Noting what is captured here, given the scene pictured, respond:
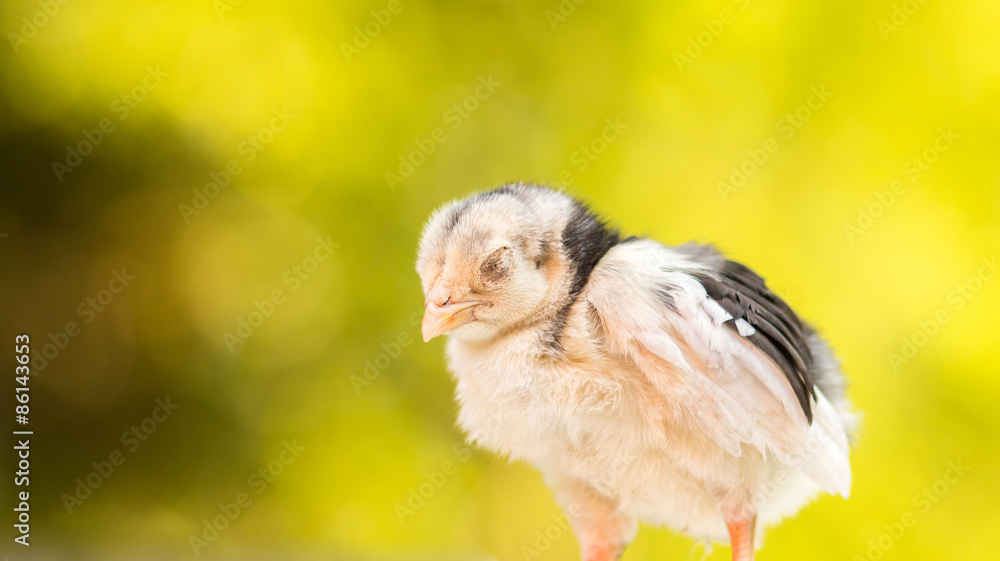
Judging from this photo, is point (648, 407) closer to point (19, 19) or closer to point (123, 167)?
point (123, 167)

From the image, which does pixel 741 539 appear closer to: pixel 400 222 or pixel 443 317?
pixel 443 317

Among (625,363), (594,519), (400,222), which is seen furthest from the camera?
(400,222)

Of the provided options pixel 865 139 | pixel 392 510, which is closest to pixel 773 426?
pixel 865 139

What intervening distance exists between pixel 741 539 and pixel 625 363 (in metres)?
0.24

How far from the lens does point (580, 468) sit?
2.88 feet

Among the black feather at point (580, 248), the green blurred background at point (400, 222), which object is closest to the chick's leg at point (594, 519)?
the black feather at point (580, 248)

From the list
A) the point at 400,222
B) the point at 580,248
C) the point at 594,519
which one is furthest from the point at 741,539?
the point at 400,222

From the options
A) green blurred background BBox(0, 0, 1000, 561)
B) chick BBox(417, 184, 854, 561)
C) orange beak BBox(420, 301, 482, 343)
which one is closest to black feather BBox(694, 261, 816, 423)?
chick BBox(417, 184, 854, 561)

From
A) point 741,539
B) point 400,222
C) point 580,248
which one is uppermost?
point 580,248

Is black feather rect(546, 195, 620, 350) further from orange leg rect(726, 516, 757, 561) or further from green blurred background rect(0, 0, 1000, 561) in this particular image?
green blurred background rect(0, 0, 1000, 561)

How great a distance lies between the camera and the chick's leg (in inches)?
38.1

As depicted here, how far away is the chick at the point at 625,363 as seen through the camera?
2.56ft

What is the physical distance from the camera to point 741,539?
0.84 m

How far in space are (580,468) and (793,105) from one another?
108 centimetres
